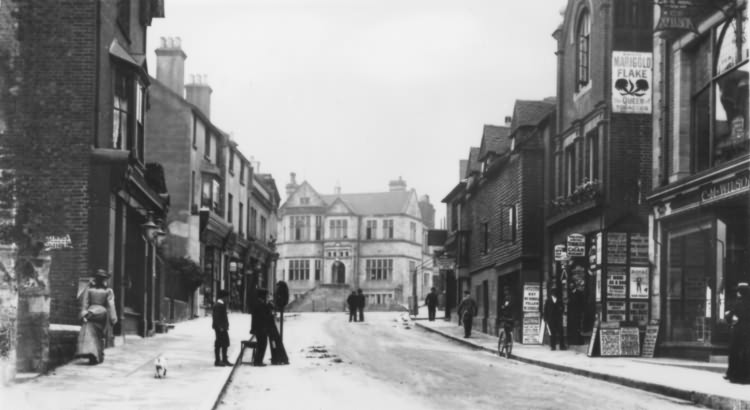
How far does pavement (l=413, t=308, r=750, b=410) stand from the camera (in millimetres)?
14746

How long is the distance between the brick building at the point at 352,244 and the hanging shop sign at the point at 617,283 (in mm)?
72633

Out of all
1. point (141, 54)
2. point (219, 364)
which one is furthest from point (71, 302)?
point (141, 54)

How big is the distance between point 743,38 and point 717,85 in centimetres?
154

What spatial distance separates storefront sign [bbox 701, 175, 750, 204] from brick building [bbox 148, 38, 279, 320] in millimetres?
18932

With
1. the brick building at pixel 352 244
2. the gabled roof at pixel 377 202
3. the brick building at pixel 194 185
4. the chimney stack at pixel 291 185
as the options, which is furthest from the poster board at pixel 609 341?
the chimney stack at pixel 291 185

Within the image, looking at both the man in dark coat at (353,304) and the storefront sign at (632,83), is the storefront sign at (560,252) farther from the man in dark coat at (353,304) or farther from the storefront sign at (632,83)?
the man in dark coat at (353,304)

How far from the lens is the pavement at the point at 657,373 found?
1475cm

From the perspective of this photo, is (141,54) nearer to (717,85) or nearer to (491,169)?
(717,85)

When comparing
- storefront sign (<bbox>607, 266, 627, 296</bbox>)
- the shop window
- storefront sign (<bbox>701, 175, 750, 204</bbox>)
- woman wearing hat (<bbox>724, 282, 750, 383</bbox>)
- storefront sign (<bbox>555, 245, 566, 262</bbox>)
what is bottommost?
woman wearing hat (<bbox>724, 282, 750, 383</bbox>)

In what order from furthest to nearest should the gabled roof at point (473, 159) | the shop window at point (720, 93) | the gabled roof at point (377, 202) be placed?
the gabled roof at point (377, 202) → the gabled roof at point (473, 159) → the shop window at point (720, 93)

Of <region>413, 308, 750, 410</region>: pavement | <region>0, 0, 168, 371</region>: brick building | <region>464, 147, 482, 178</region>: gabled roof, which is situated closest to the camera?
<region>413, 308, 750, 410</region>: pavement

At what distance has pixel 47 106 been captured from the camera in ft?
68.3

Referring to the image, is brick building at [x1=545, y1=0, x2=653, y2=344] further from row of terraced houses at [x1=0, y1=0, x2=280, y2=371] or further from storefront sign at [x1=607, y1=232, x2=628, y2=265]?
row of terraced houses at [x1=0, y1=0, x2=280, y2=371]

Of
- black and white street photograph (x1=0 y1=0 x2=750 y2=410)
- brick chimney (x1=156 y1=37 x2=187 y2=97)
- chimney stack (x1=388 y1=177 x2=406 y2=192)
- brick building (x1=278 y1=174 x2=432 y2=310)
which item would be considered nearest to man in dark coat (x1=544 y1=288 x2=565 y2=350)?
black and white street photograph (x1=0 y1=0 x2=750 y2=410)
